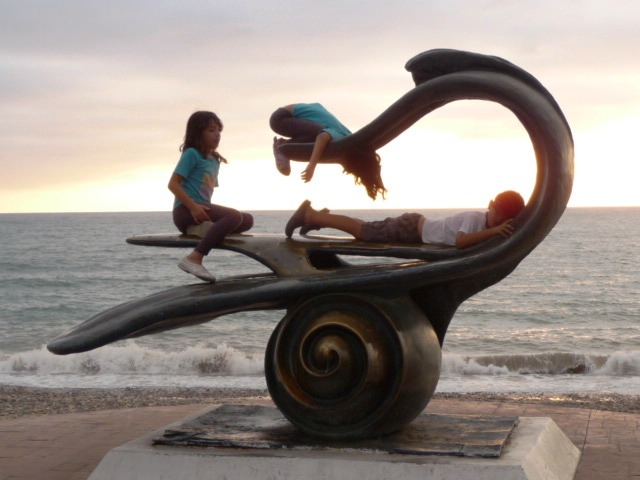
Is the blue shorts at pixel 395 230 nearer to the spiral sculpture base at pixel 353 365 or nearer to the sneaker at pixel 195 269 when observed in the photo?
the spiral sculpture base at pixel 353 365

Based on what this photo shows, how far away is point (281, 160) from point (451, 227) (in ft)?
4.34

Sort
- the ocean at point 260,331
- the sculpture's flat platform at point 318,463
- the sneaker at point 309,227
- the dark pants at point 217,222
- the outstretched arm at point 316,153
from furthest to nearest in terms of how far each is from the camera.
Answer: the ocean at point 260,331 < the sneaker at point 309,227 < the dark pants at point 217,222 < the outstretched arm at point 316,153 < the sculpture's flat platform at point 318,463

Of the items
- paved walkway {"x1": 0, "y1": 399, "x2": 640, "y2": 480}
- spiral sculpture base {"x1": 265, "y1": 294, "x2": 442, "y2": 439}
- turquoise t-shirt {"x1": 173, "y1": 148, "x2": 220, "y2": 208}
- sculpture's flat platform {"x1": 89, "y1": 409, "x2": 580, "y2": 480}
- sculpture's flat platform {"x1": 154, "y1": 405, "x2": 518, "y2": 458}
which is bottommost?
paved walkway {"x1": 0, "y1": 399, "x2": 640, "y2": 480}

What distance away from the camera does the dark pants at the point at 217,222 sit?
7004 mm

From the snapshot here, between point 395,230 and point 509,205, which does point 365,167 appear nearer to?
point 395,230

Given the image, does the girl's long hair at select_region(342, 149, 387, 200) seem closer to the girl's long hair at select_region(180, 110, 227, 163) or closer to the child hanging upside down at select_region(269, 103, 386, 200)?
the child hanging upside down at select_region(269, 103, 386, 200)

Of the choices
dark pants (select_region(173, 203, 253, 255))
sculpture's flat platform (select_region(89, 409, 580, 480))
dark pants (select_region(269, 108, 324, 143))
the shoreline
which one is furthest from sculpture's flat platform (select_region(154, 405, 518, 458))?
the shoreline

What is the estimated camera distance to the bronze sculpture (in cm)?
642

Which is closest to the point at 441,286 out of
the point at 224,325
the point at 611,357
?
the point at 611,357

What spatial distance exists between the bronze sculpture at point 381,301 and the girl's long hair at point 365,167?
173mm

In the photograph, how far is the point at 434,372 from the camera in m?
6.72

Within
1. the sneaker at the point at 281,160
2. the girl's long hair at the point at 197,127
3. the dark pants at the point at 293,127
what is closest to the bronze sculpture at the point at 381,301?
the dark pants at the point at 293,127

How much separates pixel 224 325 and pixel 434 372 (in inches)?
729

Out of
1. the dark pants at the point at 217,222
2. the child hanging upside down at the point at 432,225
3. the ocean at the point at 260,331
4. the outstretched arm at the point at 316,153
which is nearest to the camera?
Answer: the child hanging upside down at the point at 432,225
